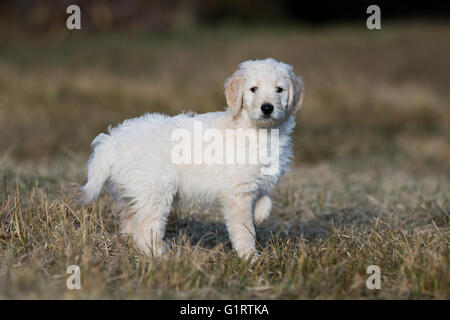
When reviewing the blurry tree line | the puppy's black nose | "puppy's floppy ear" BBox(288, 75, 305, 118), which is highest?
the blurry tree line

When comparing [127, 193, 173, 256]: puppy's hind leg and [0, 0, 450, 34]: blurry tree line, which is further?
[0, 0, 450, 34]: blurry tree line

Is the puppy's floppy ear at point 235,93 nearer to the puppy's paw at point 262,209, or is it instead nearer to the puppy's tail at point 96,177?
the puppy's paw at point 262,209

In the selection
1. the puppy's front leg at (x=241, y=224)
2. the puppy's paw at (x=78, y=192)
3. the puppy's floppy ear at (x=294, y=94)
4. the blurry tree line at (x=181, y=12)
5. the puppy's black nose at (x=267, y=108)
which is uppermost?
the blurry tree line at (x=181, y=12)

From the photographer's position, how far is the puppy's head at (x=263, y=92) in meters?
4.19

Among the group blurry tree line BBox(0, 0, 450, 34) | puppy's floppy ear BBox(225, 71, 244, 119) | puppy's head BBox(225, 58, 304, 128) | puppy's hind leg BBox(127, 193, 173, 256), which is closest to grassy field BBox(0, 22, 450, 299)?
puppy's hind leg BBox(127, 193, 173, 256)

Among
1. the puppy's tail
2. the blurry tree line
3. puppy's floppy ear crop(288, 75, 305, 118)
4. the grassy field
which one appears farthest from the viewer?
the blurry tree line

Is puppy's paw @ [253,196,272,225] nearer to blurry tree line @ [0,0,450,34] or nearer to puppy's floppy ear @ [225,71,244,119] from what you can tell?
puppy's floppy ear @ [225,71,244,119]

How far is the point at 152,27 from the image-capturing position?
2381 centimetres

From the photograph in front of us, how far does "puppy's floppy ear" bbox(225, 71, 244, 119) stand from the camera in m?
4.36

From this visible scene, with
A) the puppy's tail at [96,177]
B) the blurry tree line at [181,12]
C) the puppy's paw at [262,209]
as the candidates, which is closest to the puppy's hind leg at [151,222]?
the puppy's tail at [96,177]

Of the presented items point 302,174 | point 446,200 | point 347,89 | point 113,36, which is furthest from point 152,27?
point 446,200

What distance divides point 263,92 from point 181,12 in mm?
21981

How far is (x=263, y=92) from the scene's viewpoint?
4.28 meters

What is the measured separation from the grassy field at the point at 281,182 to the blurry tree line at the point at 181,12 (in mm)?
1345
